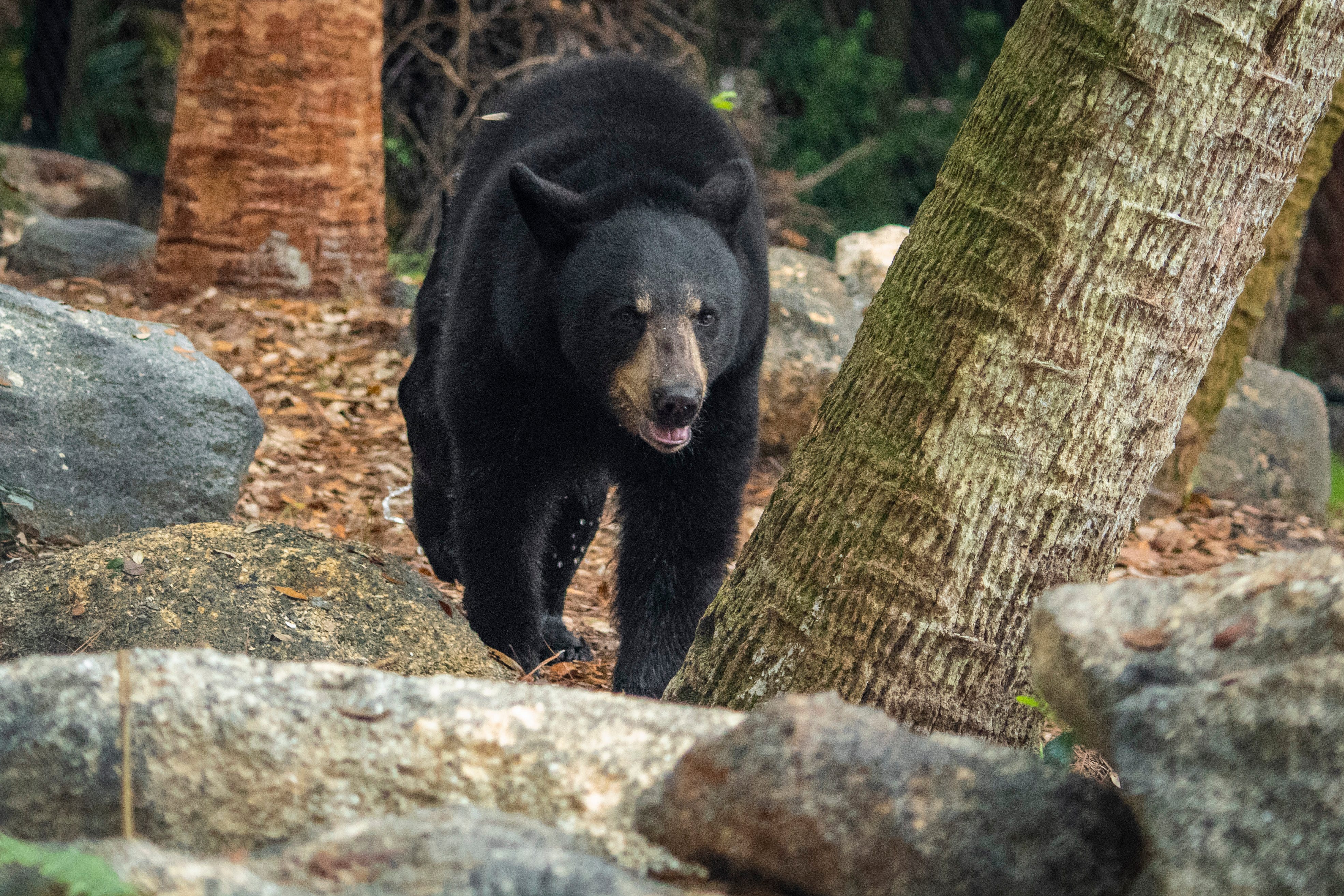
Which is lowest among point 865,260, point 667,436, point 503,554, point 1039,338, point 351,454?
point 351,454

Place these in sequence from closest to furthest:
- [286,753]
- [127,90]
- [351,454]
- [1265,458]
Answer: [286,753] < [351,454] < [1265,458] < [127,90]

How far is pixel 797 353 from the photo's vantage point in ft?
20.5

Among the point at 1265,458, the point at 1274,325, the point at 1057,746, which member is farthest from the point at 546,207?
the point at 1274,325

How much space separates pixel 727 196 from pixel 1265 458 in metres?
4.36

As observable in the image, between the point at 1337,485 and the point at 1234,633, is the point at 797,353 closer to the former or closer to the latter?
the point at 1337,485

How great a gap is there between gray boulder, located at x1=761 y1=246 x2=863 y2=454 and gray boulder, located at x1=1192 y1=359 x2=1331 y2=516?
206 cm

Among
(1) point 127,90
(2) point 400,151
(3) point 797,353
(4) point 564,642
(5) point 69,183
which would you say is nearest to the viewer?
(4) point 564,642

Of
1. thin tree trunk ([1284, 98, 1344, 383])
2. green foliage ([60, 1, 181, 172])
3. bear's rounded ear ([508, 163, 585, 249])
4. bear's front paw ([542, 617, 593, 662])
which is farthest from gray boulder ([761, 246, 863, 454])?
green foliage ([60, 1, 181, 172])

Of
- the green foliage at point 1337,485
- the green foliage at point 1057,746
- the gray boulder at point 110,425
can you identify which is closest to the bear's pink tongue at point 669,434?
the green foliage at point 1057,746

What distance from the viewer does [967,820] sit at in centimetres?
150

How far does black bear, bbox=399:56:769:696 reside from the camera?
10.7 ft

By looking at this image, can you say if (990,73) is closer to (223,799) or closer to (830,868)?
(830,868)

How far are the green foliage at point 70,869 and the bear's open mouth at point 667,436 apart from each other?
2.04m

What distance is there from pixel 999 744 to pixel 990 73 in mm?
1292
